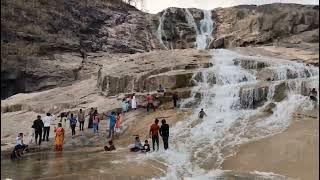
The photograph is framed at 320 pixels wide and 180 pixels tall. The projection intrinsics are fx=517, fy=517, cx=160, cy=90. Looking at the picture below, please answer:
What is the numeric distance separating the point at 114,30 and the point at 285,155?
32.4 m

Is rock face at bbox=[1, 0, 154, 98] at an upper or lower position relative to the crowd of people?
upper

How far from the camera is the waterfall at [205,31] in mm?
43591

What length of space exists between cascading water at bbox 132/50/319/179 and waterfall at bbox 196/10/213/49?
52.1 feet

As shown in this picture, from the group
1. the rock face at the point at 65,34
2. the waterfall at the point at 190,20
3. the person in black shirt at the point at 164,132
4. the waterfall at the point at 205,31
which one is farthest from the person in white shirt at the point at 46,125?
the waterfall at the point at 190,20

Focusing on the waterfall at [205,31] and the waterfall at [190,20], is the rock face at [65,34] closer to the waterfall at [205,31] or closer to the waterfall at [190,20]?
the waterfall at [190,20]

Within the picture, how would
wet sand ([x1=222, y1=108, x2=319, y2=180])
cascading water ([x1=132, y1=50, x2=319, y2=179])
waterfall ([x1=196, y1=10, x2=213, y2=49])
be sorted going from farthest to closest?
waterfall ([x1=196, y1=10, x2=213, y2=49])
cascading water ([x1=132, y1=50, x2=319, y2=179])
wet sand ([x1=222, y1=108, x2=319, y2=180])

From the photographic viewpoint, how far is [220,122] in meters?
20.1

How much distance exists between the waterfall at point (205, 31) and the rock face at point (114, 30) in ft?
0.37

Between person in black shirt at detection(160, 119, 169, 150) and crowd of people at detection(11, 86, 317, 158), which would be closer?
person in black shirt at detection(160, 119, 169, 150)

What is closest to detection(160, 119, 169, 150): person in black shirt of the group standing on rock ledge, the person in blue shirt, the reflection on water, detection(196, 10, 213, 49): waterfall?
the group standing on rock ledge

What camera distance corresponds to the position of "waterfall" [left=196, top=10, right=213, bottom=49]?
43.6 m

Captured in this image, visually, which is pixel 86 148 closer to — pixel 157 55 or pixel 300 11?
pixel 157 55

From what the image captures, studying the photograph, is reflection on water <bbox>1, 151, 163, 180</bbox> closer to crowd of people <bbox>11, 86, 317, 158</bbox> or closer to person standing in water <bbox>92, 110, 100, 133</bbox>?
crowd of people <bbox>11, 86, 317, 158</bbox>

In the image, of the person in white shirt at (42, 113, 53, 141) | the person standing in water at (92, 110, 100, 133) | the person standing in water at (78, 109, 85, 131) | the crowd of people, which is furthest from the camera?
the person standing in water at (78, 109, 85, 131)
